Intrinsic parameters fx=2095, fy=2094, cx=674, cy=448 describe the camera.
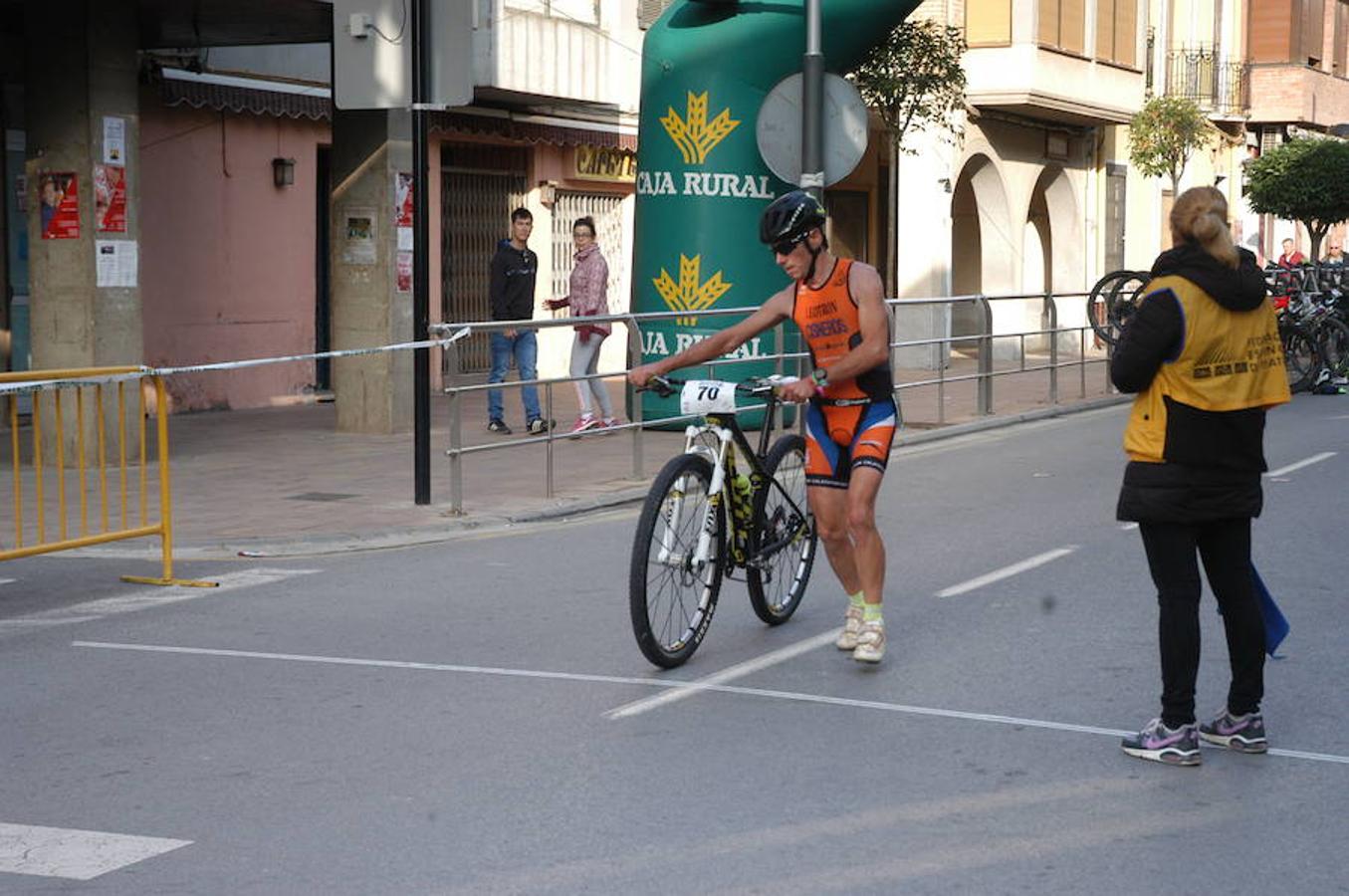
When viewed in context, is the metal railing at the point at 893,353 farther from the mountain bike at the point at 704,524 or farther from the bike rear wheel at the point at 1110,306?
the mountain bike at the point at 704,524

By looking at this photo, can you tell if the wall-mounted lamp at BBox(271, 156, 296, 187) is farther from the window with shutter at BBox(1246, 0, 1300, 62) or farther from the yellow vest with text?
the window with shutter at BBox(1246, 0, 1300, 62)

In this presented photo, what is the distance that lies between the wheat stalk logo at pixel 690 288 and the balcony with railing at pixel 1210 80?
23.9m

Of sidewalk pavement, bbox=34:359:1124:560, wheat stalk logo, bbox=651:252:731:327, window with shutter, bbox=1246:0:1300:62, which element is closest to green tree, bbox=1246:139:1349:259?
window with shutter, bbox=1246:0:1300:62

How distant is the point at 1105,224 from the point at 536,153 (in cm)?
1497

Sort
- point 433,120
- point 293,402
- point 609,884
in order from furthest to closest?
point 433,120, point 293,402, point 609,884

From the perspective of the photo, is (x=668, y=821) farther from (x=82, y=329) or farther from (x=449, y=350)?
(x=82, y=329)

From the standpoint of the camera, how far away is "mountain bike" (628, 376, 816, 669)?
7.48m

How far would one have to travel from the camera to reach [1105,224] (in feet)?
122

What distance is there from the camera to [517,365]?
13.6 meters

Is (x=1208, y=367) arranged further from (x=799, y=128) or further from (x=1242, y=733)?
(x=799, y=128)

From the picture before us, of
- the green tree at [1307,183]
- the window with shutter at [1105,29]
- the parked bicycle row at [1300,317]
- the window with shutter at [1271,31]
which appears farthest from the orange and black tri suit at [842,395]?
the window with shutter at [1271,31]

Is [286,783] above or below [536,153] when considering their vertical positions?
below

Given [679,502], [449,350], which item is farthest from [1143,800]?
[449,350]

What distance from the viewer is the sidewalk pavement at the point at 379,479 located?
38.4 feet
